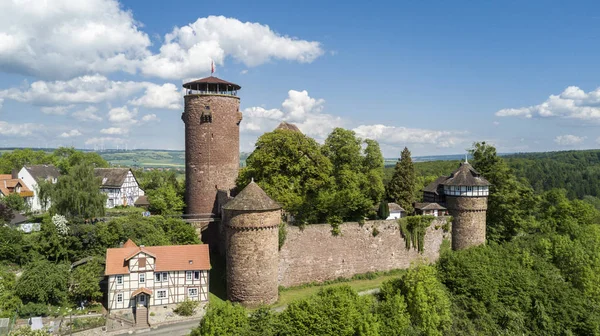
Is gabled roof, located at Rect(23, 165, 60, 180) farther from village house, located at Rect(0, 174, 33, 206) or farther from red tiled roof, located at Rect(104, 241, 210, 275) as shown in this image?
red tiled roof, located at Rect(104, 241, 210, 275)

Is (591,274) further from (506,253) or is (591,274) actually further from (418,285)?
(418,285)

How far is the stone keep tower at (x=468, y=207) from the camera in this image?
32031 mm

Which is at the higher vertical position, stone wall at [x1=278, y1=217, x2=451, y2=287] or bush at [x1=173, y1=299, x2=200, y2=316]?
stone wall at [x1=278, y1=217, x2=451, y2=287]

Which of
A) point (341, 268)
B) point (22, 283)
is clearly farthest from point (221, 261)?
point (22, 283)

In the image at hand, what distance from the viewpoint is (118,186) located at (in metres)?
51.8

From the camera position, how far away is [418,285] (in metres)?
23.1

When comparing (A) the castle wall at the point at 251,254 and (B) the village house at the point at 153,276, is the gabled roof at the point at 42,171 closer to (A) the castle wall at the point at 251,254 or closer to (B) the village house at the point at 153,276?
(B) the village house at the point at 153,276

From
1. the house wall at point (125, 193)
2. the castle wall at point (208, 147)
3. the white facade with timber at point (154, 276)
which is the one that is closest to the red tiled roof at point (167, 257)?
the white facade with timber at point (154, 276)

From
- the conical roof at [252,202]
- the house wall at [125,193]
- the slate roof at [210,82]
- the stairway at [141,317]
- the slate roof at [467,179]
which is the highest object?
the slate roof at [210,82]

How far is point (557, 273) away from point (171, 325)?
2691 centimetres

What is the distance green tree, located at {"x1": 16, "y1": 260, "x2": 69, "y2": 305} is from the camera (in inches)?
934

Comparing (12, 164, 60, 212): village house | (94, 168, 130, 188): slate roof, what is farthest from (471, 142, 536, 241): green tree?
(12, 164, 60, 212): village house

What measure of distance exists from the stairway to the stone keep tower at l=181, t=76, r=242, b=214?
9.85 meters

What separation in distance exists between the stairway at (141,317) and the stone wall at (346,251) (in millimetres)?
8115
